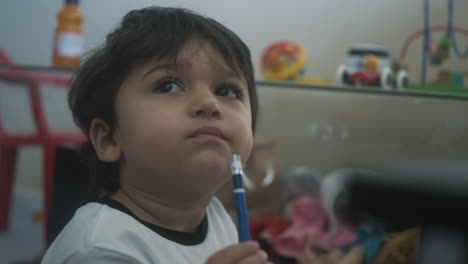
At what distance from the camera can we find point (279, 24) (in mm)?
536

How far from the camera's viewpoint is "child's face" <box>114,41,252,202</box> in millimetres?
336

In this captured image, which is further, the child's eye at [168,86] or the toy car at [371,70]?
the toy car at [371,70]

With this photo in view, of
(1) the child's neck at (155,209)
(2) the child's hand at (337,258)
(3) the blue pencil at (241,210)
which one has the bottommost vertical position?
(2) the child's hand at (337,258)

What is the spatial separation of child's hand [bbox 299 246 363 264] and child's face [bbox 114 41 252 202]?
50 centimetres

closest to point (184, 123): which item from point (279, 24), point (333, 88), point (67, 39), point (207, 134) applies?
point (207, 134)

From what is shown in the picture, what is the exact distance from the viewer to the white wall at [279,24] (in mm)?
408

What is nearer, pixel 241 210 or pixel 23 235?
pixel 241 210

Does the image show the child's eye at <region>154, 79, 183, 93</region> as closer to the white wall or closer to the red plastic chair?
the white wall

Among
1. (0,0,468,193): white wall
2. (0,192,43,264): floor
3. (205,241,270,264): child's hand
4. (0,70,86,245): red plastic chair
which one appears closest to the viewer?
(205,241,270,264): child's hand

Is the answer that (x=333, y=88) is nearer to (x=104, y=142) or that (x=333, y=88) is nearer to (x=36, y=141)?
(x=104, y=142)

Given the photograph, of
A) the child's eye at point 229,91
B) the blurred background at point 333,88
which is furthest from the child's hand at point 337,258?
the child's eye at point 229,91

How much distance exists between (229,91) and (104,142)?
0.10 meters

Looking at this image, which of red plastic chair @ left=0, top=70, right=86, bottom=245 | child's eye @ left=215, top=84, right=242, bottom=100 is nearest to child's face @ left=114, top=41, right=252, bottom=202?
child's eye @ left=215, top=84, right=242, bottom=100

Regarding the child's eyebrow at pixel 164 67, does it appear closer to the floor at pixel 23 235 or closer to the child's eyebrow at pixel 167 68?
the child's eyebrow at pixel 167 68
